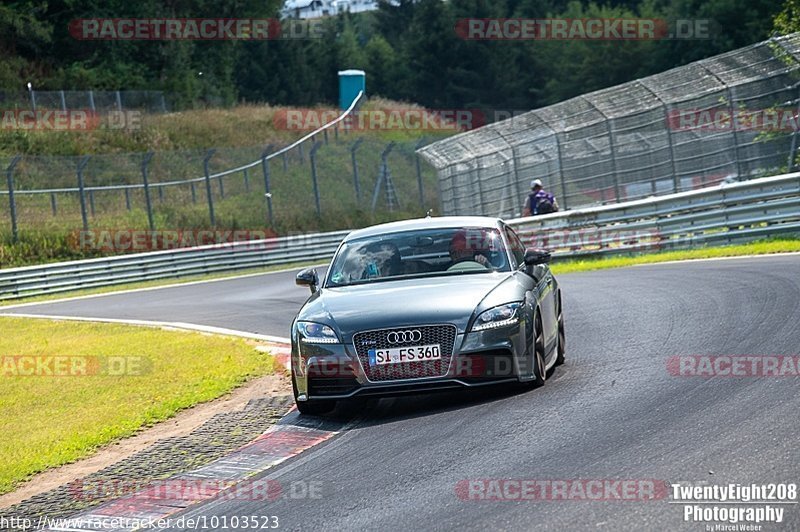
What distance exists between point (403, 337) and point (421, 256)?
4.76ft

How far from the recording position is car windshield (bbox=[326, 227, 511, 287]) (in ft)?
33.6

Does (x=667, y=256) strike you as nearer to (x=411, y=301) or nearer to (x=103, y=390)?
(x=103, y=390)

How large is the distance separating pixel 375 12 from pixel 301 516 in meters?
109

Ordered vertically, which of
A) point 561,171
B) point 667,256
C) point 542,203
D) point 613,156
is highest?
point 613,156

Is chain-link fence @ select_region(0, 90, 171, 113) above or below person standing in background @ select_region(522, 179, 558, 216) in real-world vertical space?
above

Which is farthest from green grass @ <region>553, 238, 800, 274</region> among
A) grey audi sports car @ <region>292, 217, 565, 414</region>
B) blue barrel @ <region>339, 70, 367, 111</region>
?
blue barrel @ <region>339, 70, 367, 111</region>

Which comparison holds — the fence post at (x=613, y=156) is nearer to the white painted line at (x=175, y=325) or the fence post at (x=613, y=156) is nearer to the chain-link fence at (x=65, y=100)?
the white painted line at (x=175, y=325)

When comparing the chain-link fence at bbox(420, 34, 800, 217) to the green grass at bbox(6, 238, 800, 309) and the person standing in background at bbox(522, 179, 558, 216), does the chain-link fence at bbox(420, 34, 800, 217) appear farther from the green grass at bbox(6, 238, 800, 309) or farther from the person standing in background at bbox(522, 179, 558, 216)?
the green grass at bbox(6, 238, 800, 309)

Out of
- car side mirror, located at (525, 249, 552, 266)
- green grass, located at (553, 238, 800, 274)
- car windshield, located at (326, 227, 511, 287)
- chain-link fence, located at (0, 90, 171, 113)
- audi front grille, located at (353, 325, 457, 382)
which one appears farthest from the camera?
chain-link fence, located at (0, 90, 171, 113)

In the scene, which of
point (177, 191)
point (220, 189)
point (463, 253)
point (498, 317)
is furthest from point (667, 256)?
point (220, 189)

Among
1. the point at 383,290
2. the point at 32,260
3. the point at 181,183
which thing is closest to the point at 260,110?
the point at 181,183

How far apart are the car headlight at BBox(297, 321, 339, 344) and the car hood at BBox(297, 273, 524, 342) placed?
0.05m

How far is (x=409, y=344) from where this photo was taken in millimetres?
9031

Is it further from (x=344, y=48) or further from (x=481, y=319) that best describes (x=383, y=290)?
(x=344, y=48)
